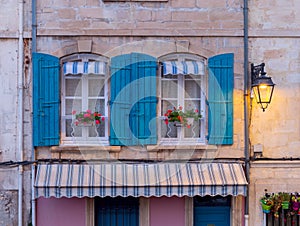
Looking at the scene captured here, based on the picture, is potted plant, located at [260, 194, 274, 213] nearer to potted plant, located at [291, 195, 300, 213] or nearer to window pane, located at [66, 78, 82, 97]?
potted plant, located at [291, 195, 300, 213]

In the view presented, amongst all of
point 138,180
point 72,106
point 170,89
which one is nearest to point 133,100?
point 170,89

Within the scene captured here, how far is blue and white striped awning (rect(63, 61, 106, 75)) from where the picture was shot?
22.0 ft

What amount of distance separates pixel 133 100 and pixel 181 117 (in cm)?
96

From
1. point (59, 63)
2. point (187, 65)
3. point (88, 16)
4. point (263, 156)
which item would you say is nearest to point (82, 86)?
point (59, 63)

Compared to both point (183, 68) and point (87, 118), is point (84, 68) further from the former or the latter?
point (183, 68)

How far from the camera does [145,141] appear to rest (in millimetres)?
6883

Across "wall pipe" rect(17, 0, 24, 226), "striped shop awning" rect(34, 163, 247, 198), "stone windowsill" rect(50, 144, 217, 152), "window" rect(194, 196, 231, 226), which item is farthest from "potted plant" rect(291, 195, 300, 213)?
"wall pipe" rect(17, 0, 24, 226)

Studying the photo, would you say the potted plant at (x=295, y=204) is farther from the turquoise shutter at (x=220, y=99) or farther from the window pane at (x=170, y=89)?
the window pane at (x=170, y=89)

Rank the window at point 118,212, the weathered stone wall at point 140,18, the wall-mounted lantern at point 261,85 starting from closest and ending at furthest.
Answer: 1. the wall-mounted lantern at point 261,85
2. the weathered stone wall at point 140,18
3. the window at point 118,212

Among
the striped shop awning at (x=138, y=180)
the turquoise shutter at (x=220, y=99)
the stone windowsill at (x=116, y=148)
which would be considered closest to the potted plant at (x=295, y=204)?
the striped shop awning at (x=138, y=180)

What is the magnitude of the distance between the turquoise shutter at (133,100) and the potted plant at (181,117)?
0.28m

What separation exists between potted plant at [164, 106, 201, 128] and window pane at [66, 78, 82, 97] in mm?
1746

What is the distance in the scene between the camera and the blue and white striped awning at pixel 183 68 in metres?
6.80

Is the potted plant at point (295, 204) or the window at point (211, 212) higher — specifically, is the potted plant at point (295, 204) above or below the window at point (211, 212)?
above
